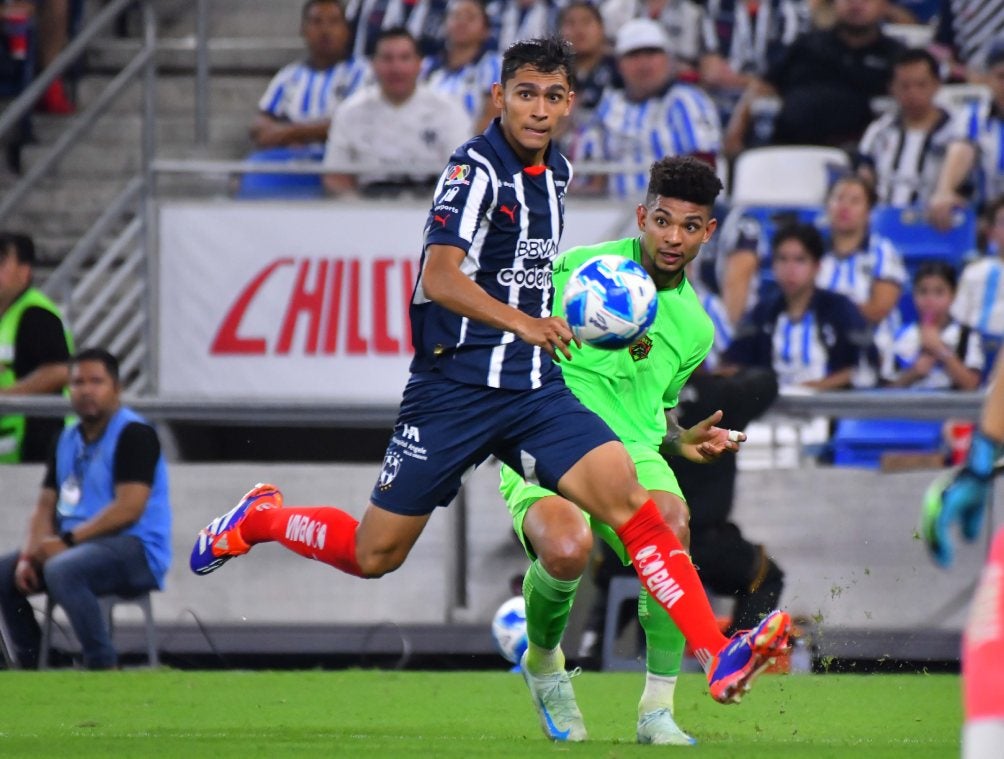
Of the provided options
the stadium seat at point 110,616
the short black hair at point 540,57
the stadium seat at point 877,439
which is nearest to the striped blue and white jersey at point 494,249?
the short black hair at point 540,57

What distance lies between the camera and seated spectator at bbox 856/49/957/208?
1274 cm

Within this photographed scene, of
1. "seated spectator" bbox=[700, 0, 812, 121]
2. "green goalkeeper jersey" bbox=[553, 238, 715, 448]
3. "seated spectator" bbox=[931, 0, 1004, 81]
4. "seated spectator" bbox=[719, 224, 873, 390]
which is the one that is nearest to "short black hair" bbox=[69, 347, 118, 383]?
"seated spectator" bbox=[719, 224, 873, 390]

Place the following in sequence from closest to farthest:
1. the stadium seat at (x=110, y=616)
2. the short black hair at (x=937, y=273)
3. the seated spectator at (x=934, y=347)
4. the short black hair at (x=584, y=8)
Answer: the stadium seat at (x=110, y=616) → the seated spectator at (x=934, y=347) → the short black hair at (x=937, y=273) → the short black hair at (x=584, y=8)

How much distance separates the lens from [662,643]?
6.57 metres

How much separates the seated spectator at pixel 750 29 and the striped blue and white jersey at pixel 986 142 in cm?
191

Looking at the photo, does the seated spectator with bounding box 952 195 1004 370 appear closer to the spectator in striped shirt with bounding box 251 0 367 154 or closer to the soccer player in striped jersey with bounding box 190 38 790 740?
the spectator in striped shirt with bounding box 251 0 367 154

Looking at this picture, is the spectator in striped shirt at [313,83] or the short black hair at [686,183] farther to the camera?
the spectator in striped shirt at [313,83]

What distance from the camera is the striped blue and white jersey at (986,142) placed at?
12758 millimetres

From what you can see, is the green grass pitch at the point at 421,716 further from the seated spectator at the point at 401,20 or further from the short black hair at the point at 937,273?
the seated spectator at the point at 401,20

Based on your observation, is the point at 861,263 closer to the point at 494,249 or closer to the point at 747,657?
the point at 494,249

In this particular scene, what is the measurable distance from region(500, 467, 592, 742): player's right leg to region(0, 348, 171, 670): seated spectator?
408 cm

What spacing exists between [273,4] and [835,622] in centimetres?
857

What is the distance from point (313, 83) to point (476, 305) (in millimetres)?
8446

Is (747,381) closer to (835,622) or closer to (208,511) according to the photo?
(835,622)
